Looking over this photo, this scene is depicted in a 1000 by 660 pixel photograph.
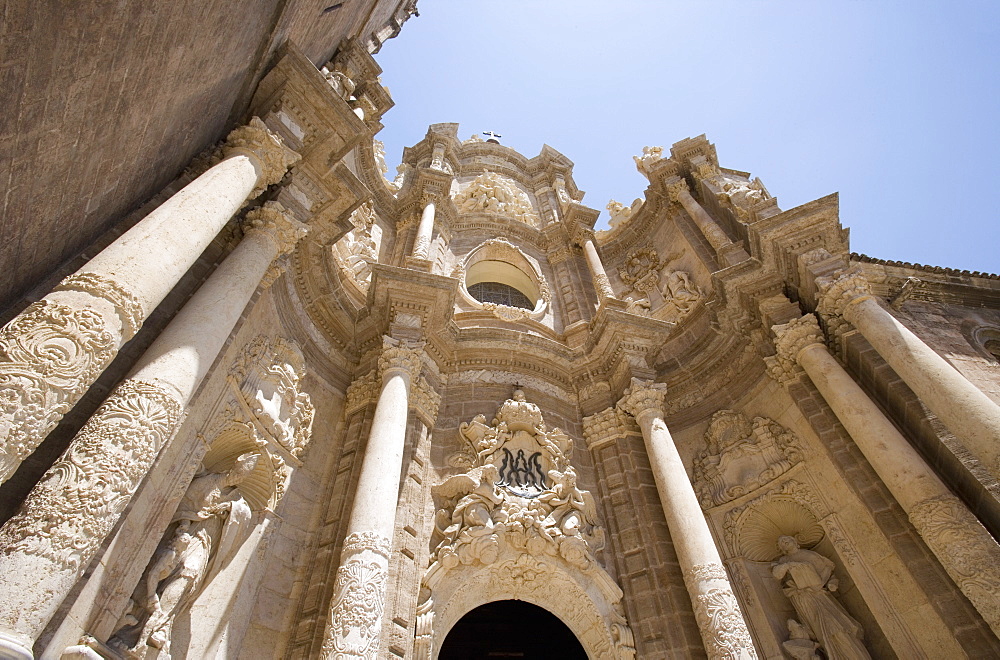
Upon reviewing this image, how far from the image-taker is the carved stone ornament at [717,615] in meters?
6.54

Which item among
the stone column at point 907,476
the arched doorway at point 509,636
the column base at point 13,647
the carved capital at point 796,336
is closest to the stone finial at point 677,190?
the carved capital at point 796,336

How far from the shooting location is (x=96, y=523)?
3814 mm

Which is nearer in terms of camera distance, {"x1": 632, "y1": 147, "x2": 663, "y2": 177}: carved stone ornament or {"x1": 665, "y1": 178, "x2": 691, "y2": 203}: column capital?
{"x1": 665, "y1": 178, "x2": 691, "y2": 203}: column capital

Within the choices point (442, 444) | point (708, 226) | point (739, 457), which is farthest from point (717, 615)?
point (708, 226)

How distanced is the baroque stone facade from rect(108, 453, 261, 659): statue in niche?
0.03 meters

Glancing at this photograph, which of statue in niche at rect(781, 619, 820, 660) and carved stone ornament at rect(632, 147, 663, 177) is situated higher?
carved stone ornament at rect(632, 147, 663, 177)

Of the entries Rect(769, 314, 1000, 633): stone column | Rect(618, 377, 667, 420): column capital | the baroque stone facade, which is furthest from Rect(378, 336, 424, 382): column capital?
Rect(769, 314, 1000, 633): stone column

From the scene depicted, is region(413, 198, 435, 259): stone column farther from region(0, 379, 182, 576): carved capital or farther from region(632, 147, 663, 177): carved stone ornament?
region(0, 379, 182, 576): carved capital

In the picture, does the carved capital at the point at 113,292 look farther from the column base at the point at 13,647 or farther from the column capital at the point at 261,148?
the column capital at the point at 261,148

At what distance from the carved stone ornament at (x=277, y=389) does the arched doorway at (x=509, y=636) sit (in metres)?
5.46

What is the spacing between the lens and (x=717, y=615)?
6.84 m

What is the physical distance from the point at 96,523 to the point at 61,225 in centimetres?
315

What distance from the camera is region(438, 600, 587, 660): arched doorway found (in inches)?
424

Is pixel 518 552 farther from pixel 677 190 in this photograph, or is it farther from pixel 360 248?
pixel 677 190
